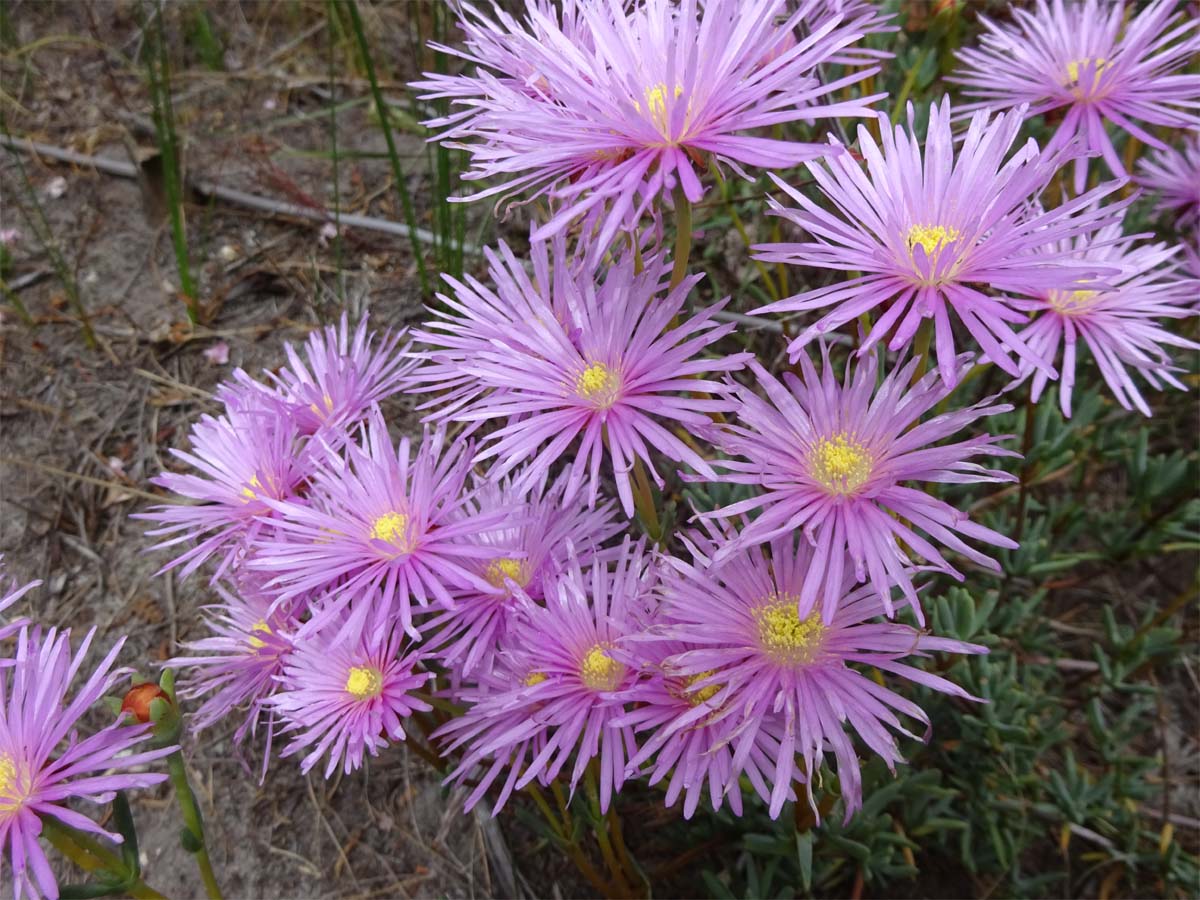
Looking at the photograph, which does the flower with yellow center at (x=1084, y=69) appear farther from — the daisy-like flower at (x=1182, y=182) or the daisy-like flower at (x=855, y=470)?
the daisy-like flower at (x=855, y=470)

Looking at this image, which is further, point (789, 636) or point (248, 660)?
point (248, 660)

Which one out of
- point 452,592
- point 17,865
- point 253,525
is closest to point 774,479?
point 452,592

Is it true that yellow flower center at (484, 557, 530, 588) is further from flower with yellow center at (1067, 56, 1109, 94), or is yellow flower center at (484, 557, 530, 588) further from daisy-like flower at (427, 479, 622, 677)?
flower with yellow center at (1067, 56, 1109, 94)

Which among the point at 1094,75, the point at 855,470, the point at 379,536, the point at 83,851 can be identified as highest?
the point at 1094,75

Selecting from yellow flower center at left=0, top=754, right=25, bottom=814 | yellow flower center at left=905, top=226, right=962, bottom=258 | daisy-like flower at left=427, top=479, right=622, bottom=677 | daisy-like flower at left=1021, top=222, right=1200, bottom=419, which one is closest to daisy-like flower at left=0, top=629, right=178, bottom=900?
yellow flower center at left=0, top=754, right=25, bottom=814

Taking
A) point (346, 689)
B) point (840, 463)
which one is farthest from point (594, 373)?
point (346, 689)

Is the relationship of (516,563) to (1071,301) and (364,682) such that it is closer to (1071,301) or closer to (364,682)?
(364,682)

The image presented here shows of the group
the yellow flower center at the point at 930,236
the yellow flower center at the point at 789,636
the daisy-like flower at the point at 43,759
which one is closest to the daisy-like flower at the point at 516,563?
the yellow flower center at the point at 789,636
